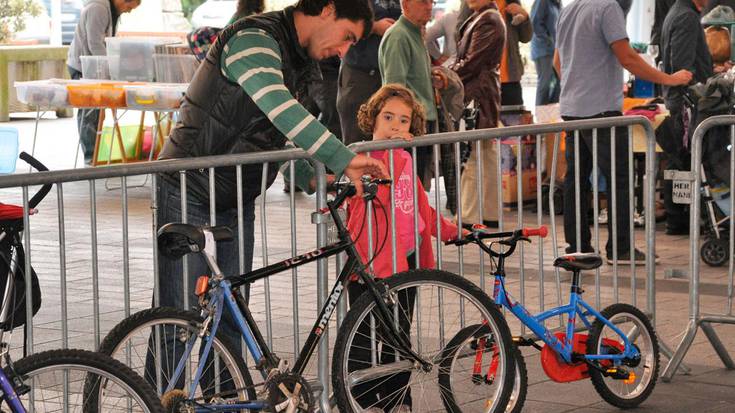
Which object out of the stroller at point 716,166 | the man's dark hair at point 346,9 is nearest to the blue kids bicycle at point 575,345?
the man's dark hair at point 346,9

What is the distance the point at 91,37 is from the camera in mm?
15148

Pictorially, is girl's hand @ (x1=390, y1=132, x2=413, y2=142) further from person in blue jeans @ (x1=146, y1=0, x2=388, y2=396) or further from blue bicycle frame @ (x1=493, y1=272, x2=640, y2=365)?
blue bicycle frame @ (x1=493, y1=272, x2=640, y2=365)

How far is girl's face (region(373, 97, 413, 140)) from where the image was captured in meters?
6.14

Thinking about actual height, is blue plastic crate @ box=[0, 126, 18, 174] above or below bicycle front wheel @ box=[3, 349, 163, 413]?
above

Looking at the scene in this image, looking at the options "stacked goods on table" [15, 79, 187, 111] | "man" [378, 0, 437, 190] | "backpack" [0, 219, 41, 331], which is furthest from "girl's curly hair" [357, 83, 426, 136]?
"stacked goods on table" [15, 79, 187, 111]

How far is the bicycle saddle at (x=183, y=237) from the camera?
15.9 ft

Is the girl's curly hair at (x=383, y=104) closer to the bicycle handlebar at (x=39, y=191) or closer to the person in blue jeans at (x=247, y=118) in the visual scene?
the person in blue jeans at (x=247, y=118)

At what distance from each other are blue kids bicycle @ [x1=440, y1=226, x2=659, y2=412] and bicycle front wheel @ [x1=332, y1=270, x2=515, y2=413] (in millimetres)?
46

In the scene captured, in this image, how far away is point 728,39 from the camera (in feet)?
38.4

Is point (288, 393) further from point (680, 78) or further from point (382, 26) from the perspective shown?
point (382, 26)

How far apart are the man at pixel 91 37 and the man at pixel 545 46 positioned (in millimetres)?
4980

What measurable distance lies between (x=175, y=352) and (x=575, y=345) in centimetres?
204

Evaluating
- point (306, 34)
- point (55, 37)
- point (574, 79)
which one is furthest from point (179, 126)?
point (55, 37)

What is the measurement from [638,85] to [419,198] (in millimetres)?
7260
